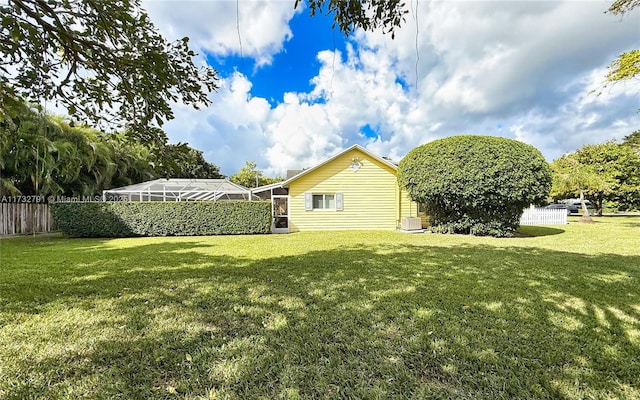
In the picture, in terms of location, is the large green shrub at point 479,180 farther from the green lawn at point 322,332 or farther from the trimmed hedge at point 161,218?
the trimmed hedge at point 161,218

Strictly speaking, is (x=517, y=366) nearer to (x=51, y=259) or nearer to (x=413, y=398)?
(x=413, y=398)

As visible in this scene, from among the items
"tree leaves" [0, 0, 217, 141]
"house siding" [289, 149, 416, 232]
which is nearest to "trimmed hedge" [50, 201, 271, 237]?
"house siding" [289, 149, 416, 232]

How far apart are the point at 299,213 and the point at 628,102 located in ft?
50.4

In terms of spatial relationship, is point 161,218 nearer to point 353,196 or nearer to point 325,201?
point 325,201

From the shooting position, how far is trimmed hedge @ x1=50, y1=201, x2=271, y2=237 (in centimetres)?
1288

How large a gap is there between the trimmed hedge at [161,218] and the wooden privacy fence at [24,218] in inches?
105

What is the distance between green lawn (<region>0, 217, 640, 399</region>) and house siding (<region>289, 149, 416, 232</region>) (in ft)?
33.9

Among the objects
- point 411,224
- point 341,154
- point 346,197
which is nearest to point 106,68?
point 341,154

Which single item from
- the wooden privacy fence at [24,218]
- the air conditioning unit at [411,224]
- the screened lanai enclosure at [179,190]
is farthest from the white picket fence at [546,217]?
the wooden privacy fence at [24,218]

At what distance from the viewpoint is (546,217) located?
1838 cm

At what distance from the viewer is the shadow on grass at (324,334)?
216cm

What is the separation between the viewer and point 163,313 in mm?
3561

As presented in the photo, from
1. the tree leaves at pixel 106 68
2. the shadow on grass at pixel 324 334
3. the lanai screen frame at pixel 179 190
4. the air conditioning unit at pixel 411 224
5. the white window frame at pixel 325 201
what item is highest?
the tree leaves at pixel 106 68

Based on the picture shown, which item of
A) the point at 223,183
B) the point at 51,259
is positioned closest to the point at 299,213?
the point at 223,183
